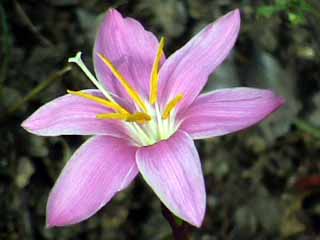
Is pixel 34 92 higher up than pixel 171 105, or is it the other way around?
pixel 171 105

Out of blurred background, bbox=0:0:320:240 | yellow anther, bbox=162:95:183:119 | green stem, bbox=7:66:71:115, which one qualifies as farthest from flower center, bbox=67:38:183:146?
blurred background, bbox=0:0:320:240

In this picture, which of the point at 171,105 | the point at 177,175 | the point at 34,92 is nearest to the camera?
the point at 177,175

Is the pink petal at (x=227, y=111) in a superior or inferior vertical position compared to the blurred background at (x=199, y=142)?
superior

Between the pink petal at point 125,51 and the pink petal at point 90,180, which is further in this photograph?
the pink petal at point 125,51

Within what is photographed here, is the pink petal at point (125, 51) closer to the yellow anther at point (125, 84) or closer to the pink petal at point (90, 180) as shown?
the yellow anther at point (125, 84)

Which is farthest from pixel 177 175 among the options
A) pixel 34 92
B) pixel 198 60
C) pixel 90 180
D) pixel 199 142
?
pixel 199 142

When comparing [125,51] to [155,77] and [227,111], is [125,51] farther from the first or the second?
[227,111]

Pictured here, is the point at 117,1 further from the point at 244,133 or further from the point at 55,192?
the point at 55,192

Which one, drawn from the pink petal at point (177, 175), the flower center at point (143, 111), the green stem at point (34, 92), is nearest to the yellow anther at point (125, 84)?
the flower center at point (143, 111)
